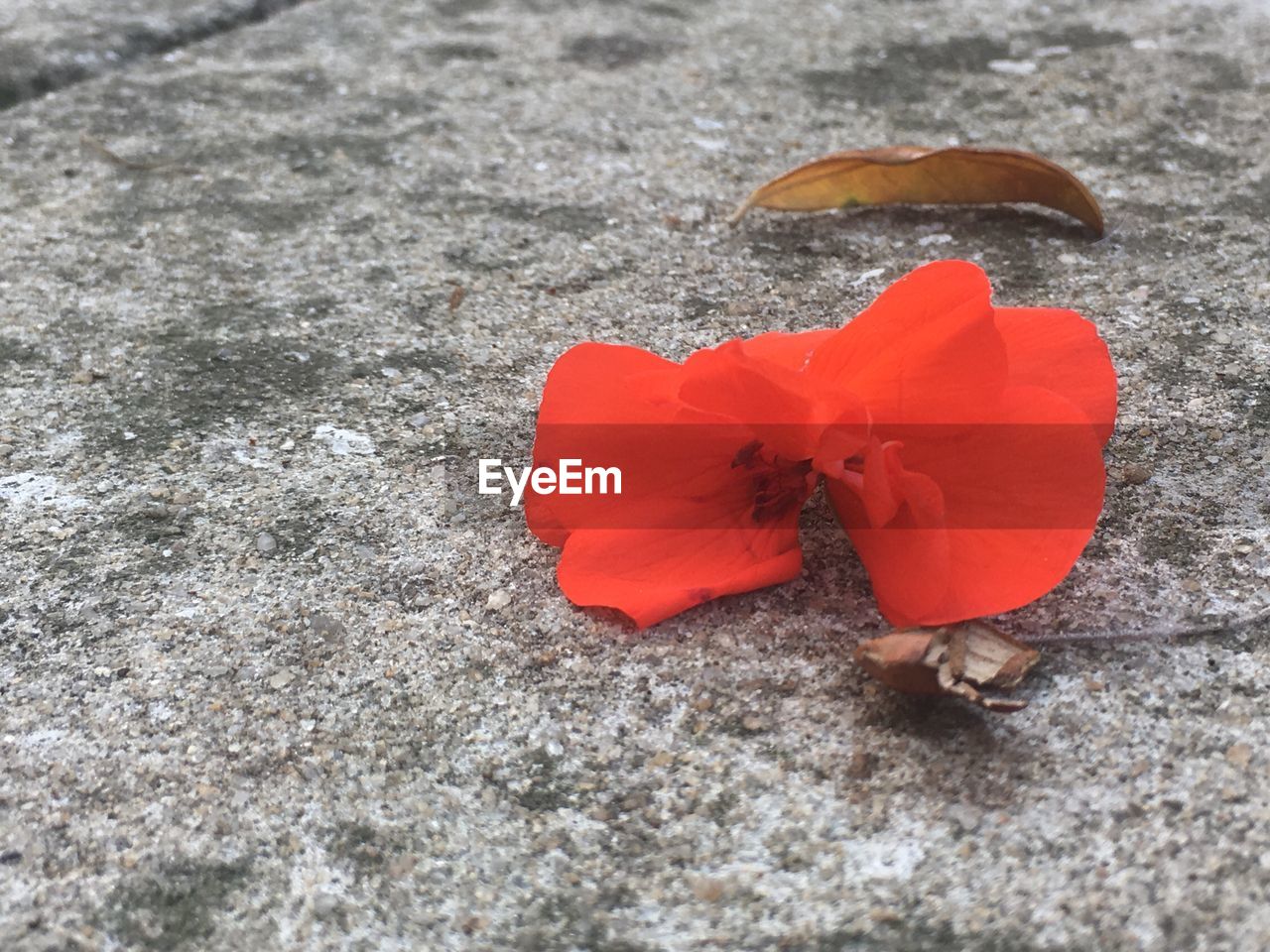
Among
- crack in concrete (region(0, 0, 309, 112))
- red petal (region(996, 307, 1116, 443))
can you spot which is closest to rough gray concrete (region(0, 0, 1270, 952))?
crack in concrete (region(0, 0, 309, 112))

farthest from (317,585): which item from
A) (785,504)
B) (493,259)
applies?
(493,259)

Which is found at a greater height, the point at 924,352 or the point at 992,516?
the point at 924,352

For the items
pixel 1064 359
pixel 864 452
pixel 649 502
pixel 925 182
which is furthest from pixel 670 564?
pixel 925 182

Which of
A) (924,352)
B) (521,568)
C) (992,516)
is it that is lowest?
(521,568)

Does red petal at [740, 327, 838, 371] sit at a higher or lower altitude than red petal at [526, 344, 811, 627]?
higher

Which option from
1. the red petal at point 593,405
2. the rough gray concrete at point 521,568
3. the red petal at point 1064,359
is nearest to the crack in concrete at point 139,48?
the rough gray concrete at point 521,568

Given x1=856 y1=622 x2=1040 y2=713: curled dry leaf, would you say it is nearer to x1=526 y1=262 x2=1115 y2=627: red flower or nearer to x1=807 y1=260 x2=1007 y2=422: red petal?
x1=526 y1=262 x2=1115 y2=627: red flower

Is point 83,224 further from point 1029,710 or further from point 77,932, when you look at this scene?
point 1029,710

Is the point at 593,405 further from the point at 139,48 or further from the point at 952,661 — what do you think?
the point at 139,48
